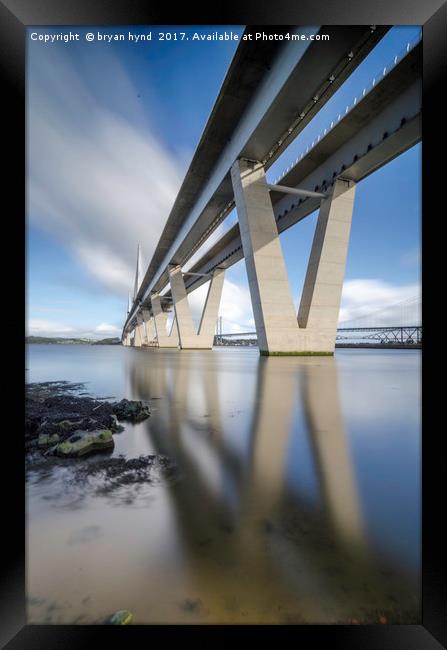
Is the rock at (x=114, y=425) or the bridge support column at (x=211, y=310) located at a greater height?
the bridge support column at (x=211, y=310)

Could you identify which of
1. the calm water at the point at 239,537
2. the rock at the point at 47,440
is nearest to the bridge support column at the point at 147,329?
the rock at the point at 47,440

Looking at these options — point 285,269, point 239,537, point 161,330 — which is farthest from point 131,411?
point 161,330

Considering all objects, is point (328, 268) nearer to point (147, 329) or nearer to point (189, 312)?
point (189, 312)

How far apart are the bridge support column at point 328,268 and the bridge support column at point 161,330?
32857 millimetres

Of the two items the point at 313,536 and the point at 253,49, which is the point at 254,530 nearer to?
the point at 313,536

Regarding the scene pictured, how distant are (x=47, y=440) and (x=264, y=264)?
12.1 m

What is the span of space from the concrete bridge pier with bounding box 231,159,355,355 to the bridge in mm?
50

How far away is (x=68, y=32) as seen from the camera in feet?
5.16

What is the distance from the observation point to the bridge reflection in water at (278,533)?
35.8 inches

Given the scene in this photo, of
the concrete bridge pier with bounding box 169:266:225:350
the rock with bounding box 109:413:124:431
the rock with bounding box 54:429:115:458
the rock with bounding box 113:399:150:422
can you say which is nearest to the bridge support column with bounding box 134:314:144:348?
the concrete bridge pier with bounding box 169:266:225:350

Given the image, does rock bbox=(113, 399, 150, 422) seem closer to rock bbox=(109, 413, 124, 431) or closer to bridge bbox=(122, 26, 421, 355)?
rock bbox=(109, 413, 124, 431)

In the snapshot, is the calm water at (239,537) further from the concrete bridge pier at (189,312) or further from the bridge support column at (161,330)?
the bridge support column at (161,330)
